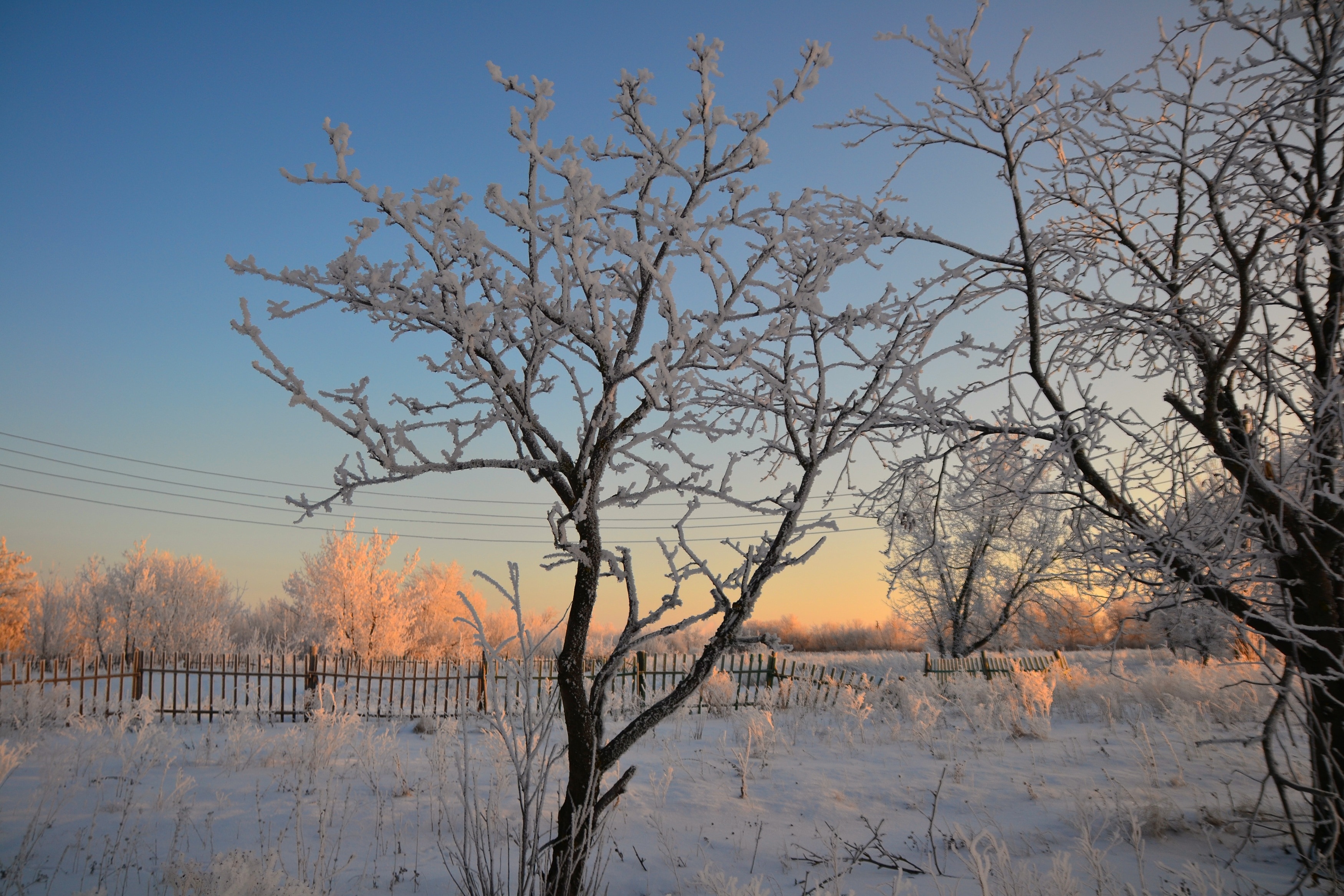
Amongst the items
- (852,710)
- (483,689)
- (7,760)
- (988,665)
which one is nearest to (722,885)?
(7,760)

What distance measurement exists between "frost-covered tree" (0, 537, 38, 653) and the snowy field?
48.1 feet

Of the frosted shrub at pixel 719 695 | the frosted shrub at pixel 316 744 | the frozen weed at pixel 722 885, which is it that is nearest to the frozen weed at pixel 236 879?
the frozen weed at pixel 722 885

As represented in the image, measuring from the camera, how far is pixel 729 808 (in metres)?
5.93

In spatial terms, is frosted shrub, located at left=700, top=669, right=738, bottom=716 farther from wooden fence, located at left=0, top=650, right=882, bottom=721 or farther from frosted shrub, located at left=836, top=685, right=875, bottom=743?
frosted shrub, located at left=836, top=685, right=875, bottom=743

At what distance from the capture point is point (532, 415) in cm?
316

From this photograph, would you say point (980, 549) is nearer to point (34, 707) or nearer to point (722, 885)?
point (722, 885)

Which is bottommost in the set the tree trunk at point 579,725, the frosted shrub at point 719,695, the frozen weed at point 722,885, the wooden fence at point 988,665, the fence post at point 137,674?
the wooden fence at point 988,665

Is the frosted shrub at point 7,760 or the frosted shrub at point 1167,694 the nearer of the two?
the frosted shrub at point 7,760

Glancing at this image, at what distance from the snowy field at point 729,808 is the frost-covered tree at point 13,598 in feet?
48.1

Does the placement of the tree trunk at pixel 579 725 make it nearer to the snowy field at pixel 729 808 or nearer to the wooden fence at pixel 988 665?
the snowy field at pixel 729 808

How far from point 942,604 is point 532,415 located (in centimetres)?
1787

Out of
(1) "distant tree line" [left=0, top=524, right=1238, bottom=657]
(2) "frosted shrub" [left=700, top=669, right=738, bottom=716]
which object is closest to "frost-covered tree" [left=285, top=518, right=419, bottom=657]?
(1) "distant tree line" [left=0, top=524, right=1238, bottom=657]

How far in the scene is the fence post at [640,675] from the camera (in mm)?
13711

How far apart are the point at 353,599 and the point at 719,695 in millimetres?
12760
